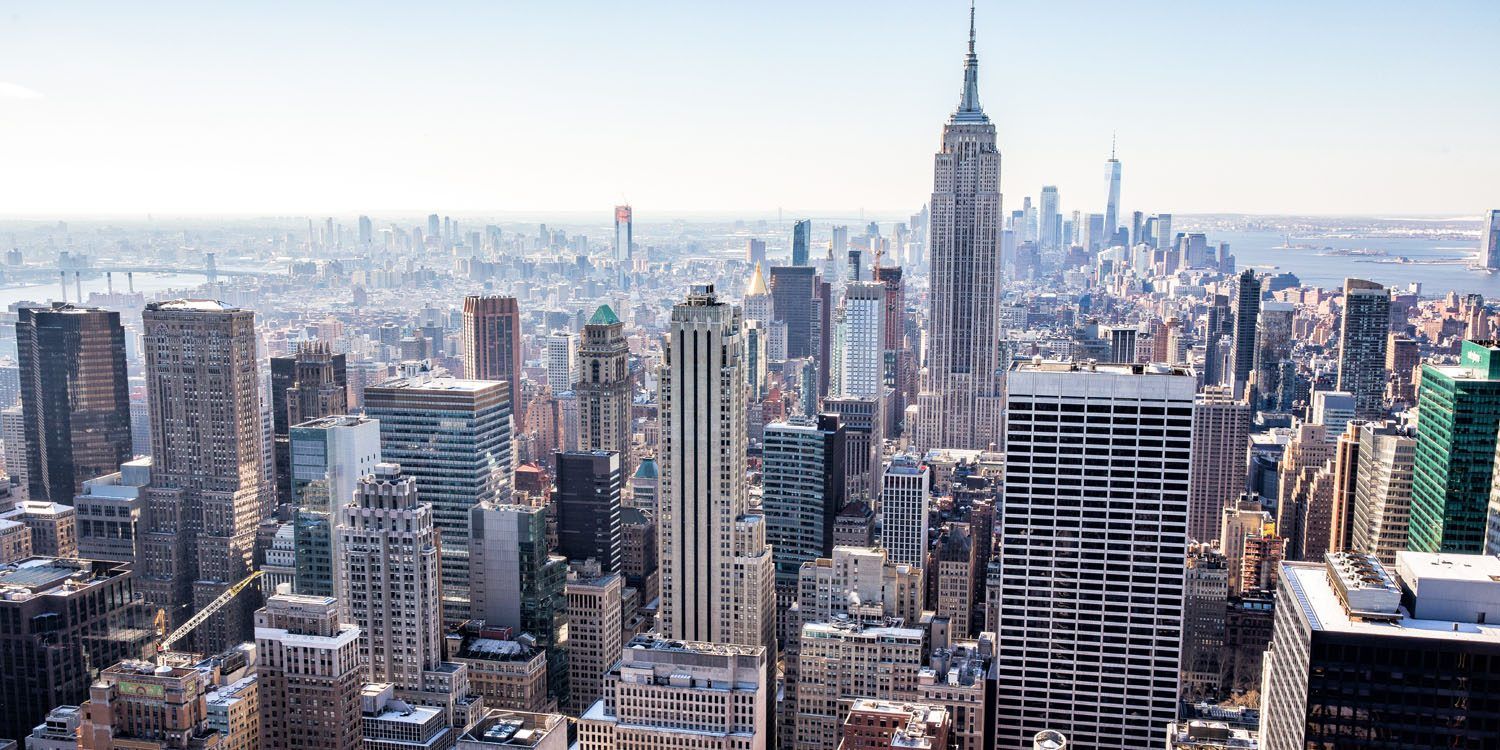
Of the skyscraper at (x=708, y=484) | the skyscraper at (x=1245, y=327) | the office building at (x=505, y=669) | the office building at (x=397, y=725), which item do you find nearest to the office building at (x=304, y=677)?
the office building at (x=397, y=725)

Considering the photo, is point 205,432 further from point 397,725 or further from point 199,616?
point 397,725

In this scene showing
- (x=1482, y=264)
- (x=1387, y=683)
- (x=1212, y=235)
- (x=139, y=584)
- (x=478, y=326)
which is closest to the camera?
(x=1387, y=683)

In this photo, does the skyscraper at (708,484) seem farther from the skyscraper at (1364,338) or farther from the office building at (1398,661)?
the skyscraper at (1364,338)

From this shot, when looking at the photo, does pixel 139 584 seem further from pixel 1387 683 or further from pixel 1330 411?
pixel 1330 411

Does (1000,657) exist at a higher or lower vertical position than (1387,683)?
lower

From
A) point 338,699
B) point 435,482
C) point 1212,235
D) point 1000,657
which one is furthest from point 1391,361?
point 338,699

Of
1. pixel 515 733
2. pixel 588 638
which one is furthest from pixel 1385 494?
pixel 515 733
